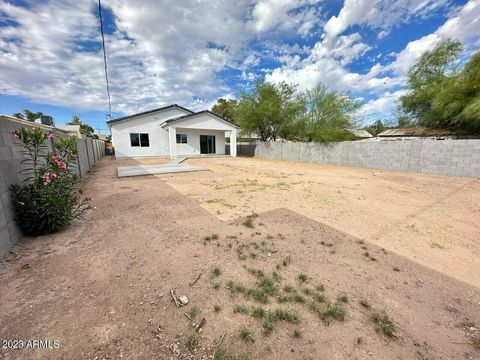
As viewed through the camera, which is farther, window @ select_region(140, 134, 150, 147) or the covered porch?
window @ select_region(140, 134, 150, 147)

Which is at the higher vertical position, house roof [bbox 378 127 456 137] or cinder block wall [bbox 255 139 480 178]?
house roof [bbox 378 127 456 137]

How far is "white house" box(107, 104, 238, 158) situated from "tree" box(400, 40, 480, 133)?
14.2 metres

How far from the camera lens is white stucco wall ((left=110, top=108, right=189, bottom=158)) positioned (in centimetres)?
1631

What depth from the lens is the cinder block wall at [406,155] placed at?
Result: 8711 millimetres

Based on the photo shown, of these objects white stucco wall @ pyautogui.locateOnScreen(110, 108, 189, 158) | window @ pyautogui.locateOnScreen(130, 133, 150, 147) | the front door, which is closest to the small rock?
white stucco wall @ pyautogui.locateOnScreen(110, 108, 189, 158)

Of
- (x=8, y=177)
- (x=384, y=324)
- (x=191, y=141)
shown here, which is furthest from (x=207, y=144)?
(x=384, y=324)

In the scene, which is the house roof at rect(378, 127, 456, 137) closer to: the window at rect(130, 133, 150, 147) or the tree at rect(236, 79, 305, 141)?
the tree at rect(236, 79, 305, 141)

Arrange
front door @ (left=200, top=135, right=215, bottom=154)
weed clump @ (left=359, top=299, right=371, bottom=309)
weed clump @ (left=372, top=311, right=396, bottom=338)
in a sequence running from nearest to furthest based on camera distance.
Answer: weed clump @ (left=372, top=311, right=396, bottom=338) → weed clump @ (left=359, top=299, right=371, bottom=309) → front door @ (left=200, top=135, right=215, bottom=154)

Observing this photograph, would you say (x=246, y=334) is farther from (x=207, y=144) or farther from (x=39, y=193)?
(x=207, y=144)

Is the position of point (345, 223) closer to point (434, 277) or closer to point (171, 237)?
point (434, 277)

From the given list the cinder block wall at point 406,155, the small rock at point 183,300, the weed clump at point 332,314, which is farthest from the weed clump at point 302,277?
the cinder block wall at point 406,155

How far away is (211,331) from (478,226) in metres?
5.34

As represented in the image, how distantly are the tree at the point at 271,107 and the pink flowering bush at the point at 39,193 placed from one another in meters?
16.2

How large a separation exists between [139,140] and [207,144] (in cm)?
584
